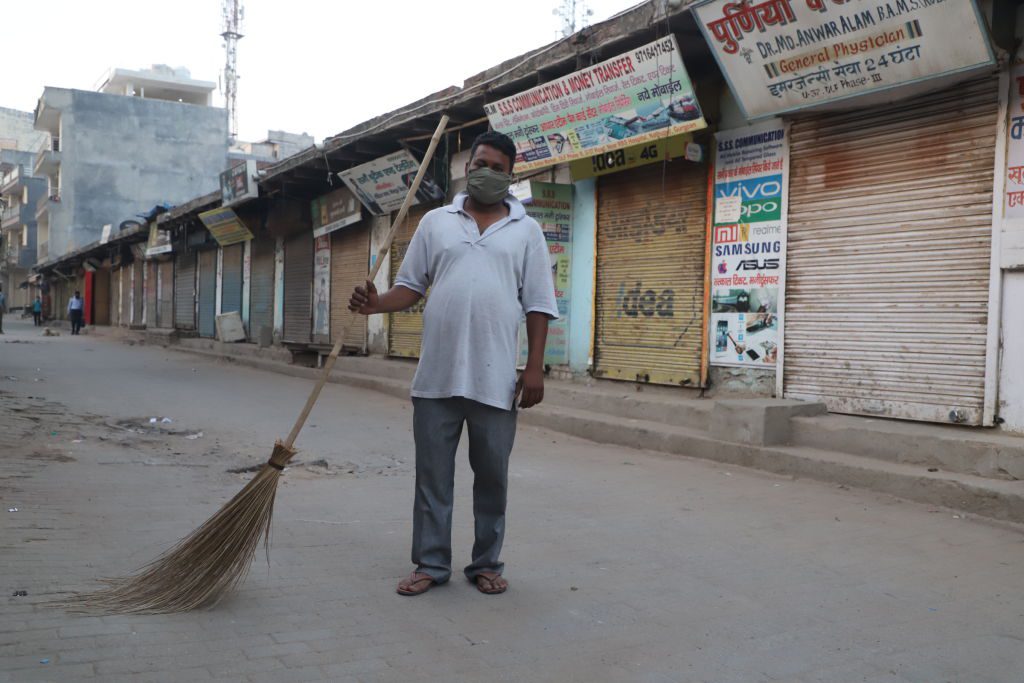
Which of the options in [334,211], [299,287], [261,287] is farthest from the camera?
[261,287]

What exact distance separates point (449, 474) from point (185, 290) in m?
25.1

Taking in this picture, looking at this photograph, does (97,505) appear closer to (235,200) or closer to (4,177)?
(235,200)

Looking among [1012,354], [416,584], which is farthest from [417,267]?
[1012,354]

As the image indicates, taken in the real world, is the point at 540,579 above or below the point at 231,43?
below

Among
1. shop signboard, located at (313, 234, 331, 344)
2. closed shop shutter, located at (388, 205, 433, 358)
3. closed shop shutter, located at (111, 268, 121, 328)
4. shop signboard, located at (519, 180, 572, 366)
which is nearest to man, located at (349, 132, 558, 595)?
shop signboard, located at (519, 180, 572, 366)

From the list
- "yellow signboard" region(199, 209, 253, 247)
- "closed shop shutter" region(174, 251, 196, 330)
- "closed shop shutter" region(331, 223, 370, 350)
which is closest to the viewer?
"closed shop shutter" region(331, 223, 370, 350)

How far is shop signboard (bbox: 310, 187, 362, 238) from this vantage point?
51.3ft

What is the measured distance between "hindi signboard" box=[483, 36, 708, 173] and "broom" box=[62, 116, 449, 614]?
5.61 m

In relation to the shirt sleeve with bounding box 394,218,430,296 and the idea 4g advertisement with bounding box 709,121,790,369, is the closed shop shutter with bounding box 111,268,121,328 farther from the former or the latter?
the shirt sleeve with bounding box 394,218,430,296

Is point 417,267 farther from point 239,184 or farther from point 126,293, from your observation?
point 126,293

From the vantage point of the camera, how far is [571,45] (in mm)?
9570

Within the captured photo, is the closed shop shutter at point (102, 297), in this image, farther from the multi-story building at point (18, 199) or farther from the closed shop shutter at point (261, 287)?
the closed shop shutter at point (261, 287)

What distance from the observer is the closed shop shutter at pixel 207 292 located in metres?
23.7

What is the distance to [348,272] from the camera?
16297 millimetres
